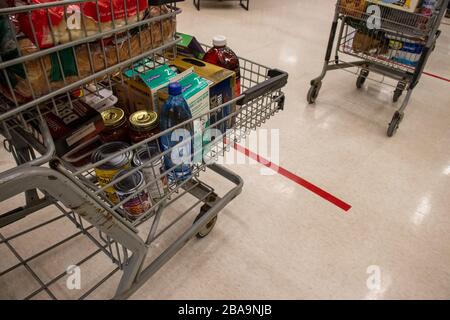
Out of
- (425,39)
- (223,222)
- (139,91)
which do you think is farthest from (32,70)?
(425,39)

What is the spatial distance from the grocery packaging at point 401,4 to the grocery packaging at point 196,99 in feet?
4.98

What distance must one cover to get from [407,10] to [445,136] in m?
0.93

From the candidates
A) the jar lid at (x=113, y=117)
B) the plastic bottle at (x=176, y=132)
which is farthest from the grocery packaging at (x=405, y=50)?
the jar lid at (x=113, y=117)

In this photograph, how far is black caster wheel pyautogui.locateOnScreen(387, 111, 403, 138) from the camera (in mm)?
2101

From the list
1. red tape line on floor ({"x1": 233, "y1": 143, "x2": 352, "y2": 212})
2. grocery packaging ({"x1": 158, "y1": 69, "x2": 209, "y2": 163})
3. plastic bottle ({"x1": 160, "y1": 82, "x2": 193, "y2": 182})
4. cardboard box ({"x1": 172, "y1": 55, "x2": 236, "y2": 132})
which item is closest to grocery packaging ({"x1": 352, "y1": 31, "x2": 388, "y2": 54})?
red tape line on floor ({"x1": 233, "y1": 143, "x2": 352, "y2": 212})

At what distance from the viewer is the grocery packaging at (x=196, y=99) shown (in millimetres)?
971

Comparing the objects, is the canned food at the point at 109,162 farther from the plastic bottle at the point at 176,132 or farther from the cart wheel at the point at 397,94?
the cart wheel at the point at 397,94

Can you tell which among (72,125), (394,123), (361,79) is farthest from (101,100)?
(361,79)

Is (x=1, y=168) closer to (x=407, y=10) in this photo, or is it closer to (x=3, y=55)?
(x=3, y=55)

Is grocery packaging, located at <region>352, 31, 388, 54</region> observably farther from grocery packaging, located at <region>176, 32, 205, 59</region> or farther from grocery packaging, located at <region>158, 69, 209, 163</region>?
grocery packaging, located at <region>158, 69, 209, 163</region>

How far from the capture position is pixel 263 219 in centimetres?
161

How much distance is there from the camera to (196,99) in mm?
989
